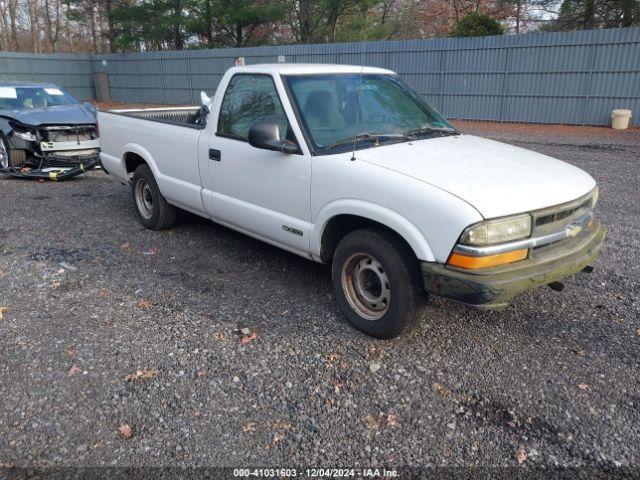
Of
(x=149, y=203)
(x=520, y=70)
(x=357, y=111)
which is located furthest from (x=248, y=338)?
(x=520, y=70)

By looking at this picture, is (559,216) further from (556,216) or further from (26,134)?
(26,134)

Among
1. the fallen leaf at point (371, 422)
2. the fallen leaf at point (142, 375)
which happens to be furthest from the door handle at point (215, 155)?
the fallen leaf at point (371, 422)

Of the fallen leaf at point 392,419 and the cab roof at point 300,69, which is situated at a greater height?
the cab roof at point 300,69

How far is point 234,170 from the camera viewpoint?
15.5 ft

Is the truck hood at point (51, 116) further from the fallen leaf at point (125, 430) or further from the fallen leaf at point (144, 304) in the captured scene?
the fallen leaf at point (125, 430)

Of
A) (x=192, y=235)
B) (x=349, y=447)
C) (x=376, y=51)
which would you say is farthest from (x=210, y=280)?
(x=376, y=51)

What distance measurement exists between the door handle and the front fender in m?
1.34

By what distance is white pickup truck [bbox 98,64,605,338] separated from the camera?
3.23m

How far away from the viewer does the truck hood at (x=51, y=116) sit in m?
9.36

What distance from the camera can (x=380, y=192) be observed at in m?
3.51

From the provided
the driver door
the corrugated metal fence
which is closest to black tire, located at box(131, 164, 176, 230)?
the driver door

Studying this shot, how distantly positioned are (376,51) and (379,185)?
18.0m

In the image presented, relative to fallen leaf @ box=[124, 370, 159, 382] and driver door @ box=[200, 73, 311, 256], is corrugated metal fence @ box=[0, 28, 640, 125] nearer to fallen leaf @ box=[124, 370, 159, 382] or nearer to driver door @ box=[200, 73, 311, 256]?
driver door @ box=[200, 73, 311, 256]

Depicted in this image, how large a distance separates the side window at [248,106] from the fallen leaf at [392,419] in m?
2.23
